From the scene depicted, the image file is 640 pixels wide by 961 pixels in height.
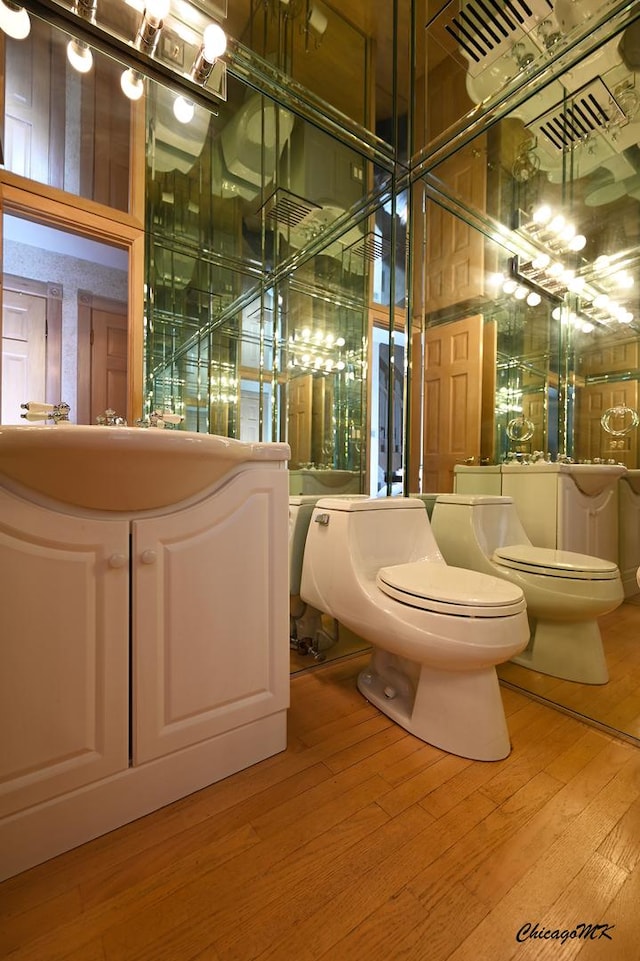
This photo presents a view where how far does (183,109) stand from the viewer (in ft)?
5.27

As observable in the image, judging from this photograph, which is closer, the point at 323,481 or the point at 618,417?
the point at 618,417

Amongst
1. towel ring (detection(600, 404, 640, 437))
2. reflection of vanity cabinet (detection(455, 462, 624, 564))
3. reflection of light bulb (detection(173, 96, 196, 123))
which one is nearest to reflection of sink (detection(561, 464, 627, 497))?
reflection of vanity cabinet (detection(455, 462, 624, 564))

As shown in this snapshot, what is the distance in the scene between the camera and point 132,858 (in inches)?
33.9

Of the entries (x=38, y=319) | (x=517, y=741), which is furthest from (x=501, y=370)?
(x=38, y=319)

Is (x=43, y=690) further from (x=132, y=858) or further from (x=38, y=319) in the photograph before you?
(x=38, y=319)

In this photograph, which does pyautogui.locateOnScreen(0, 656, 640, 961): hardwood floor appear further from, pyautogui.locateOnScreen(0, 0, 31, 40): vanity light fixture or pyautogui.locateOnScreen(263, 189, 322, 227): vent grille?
pyautogui.locateOnScreen(0, 0, 31, 40): vanity light fixture

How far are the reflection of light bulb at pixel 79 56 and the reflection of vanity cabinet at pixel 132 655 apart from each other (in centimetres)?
152

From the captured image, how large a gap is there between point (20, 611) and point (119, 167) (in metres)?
1.50

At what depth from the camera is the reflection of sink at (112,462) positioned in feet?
2.36

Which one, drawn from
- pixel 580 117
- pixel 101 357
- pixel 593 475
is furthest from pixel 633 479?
pixel 101 357

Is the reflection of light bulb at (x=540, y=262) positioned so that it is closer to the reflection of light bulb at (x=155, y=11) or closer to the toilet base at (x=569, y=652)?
the toilet base at (x=569, y=652)

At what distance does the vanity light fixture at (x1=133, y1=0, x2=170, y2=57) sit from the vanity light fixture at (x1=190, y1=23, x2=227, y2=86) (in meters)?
0.14

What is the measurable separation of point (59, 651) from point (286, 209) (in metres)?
1.95

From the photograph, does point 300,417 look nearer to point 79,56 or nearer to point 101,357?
point 101,357
